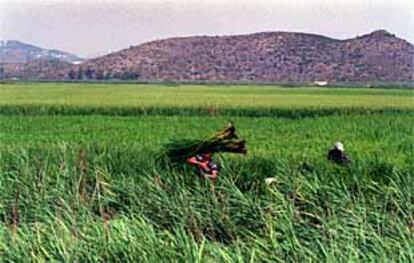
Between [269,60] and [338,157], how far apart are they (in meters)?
27.6

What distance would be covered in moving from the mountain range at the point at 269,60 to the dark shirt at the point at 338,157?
24.9 m

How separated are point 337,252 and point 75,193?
7.62 ft

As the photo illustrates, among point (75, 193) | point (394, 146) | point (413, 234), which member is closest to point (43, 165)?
point (75, 193)

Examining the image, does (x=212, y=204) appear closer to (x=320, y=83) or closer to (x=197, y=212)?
(x=197, y=212)

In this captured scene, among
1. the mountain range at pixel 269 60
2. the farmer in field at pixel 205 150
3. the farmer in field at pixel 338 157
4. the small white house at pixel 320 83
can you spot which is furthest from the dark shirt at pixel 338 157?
the small white house at pixel 320 83

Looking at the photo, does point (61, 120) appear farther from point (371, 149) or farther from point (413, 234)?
point (413, 234)

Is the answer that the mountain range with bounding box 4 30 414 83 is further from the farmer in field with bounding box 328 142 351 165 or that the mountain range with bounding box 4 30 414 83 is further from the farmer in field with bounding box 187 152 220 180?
the farmer in field with bounding box 187 152 220 180

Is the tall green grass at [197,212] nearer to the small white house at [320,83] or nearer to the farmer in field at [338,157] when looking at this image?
the farmer in field at [338,157]

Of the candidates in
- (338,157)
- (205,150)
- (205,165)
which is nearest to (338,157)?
(338,157)

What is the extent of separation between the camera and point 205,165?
6.01m

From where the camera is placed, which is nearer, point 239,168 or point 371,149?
point 239,168

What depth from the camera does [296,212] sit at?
14.4 feet

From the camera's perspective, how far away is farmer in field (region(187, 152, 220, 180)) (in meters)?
5.90

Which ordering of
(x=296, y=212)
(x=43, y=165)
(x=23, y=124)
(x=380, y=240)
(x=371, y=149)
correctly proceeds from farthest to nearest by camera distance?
1. (x=23, y=124)
2. (x=371, y=149)
3. (x=43, y=165)
4. (x=296, y=212)
5. (x=380, y=240)
